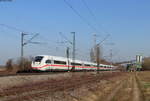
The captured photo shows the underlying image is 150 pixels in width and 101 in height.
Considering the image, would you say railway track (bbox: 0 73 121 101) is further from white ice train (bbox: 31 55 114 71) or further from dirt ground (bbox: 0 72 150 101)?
white ice train (bbox: 31 55 114 71)

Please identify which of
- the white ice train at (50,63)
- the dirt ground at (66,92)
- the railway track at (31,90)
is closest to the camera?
the railway track at (31,90)

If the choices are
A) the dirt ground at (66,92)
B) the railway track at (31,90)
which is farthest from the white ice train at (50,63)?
the railway track at (31,90)

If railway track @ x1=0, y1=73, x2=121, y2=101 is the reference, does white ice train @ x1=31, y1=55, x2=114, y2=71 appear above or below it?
above

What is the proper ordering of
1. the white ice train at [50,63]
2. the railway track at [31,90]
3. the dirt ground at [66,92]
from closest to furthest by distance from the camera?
1. the railway track at [31,90]
2. the dirt ground at [66,92]
3. the white ice train at [50,63]

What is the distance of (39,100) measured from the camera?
14.6m

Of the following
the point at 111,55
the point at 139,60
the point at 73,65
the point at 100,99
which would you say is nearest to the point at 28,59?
the point at 73,65

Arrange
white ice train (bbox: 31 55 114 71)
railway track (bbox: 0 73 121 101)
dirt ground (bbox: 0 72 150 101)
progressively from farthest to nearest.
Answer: white ice train (bbox: 31 55 114 71)
dirt ground (bbox: 0 72 150 101)
railway track (bbox: 0 73 121 101)

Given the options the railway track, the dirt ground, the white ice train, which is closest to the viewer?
the railway track

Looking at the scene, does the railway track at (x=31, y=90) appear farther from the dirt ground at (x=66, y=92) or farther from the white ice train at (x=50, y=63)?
the white ice train at (x=50, y=63)

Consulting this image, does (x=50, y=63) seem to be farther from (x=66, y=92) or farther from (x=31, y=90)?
(x=66, y=92)

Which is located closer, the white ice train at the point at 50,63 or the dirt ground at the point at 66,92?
the dirt ground at the point at 66,92

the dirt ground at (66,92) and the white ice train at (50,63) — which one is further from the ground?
the white ice train at (50,63)

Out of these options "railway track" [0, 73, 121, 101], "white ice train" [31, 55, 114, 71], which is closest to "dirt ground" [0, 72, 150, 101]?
"railway track" [0, 73, 121, 101]

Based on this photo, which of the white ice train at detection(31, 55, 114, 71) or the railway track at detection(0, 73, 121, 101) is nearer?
the railway track at detection(0, 73, 121, 101)
